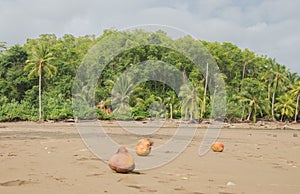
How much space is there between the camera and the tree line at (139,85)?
4003 centimetres

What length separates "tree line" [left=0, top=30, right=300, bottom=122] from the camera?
1576 inches

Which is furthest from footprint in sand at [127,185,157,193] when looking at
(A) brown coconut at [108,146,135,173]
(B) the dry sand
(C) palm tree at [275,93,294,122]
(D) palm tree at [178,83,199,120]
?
(C) palm tree at [275,93,294,122]

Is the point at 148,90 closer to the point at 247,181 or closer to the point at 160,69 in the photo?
the point at 160,69

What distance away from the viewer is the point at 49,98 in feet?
140

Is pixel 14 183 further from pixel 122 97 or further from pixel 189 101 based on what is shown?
pixel 189 101

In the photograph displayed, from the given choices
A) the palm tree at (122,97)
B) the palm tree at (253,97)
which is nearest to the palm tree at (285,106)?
the palm tree at (253,97)

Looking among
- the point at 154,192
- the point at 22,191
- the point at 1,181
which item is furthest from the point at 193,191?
the point at 1,181

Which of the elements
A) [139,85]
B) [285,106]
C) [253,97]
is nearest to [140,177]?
[139,85]

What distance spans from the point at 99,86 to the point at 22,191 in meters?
44.2

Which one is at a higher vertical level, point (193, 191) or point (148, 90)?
point (148, 90)

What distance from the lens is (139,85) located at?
153 feet

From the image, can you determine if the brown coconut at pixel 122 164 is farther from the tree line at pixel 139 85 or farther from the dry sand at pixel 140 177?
the tree line at pixel 139 85

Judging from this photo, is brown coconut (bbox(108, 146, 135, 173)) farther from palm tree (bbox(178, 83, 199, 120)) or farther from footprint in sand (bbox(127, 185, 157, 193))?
palm tree (bbox(178, 83, 199, 120))

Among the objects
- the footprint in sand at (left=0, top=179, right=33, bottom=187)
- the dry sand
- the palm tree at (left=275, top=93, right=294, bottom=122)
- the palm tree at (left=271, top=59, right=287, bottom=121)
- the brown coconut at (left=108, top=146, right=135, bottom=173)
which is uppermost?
the palm tree at (left=271, top=59, right=287, bottom=121)
